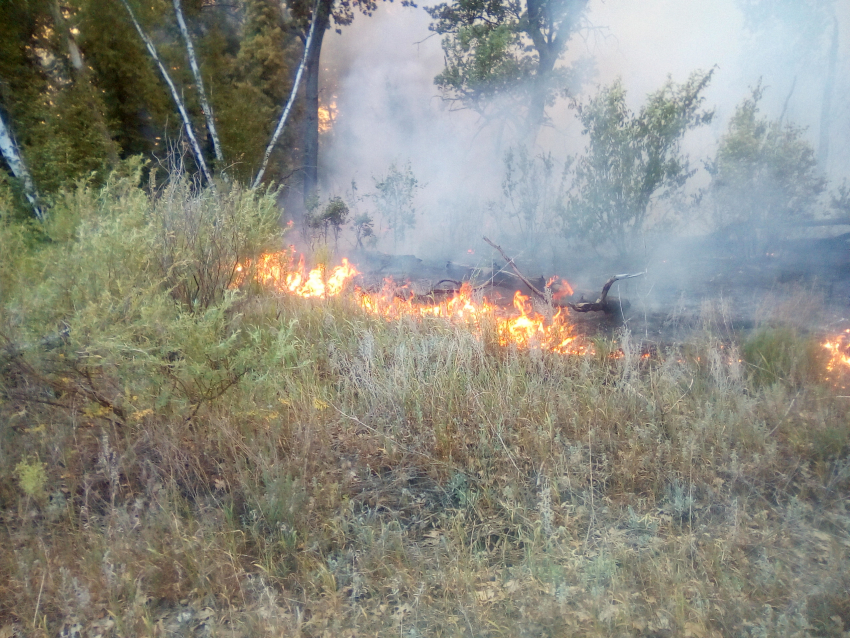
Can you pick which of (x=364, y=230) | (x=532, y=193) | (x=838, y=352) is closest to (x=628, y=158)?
(x=532, y=193)

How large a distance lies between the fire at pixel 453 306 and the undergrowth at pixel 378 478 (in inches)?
13.8

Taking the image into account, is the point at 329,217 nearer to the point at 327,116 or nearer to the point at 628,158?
the point at 327,116

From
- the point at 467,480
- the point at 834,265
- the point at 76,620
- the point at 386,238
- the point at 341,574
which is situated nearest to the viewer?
the point at 76,620

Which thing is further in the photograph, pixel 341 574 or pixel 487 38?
pixel 487 38

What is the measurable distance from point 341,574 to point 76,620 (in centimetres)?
97

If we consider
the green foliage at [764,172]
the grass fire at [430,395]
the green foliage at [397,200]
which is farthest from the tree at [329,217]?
the green foliage at [764,172]

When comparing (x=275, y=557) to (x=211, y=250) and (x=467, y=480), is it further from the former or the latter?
(x=211, y=250)

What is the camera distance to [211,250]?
4070 millimetres

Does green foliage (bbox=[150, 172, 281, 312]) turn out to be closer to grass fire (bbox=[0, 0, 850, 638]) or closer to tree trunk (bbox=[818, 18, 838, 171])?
grass fire (bbox=[0, 0, 850, 638])

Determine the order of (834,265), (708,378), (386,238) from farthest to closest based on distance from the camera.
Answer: (386,238), (834,265), (708,378)

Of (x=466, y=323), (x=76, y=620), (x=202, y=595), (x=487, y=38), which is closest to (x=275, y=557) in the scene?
(x=202, y=595)

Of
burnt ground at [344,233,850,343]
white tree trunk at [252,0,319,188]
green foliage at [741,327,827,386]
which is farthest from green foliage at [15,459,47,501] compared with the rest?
white tree trunk at [252,0,319,188]

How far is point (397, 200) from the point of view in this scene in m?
10.0

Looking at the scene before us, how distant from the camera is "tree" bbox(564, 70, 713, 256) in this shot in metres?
7.36
